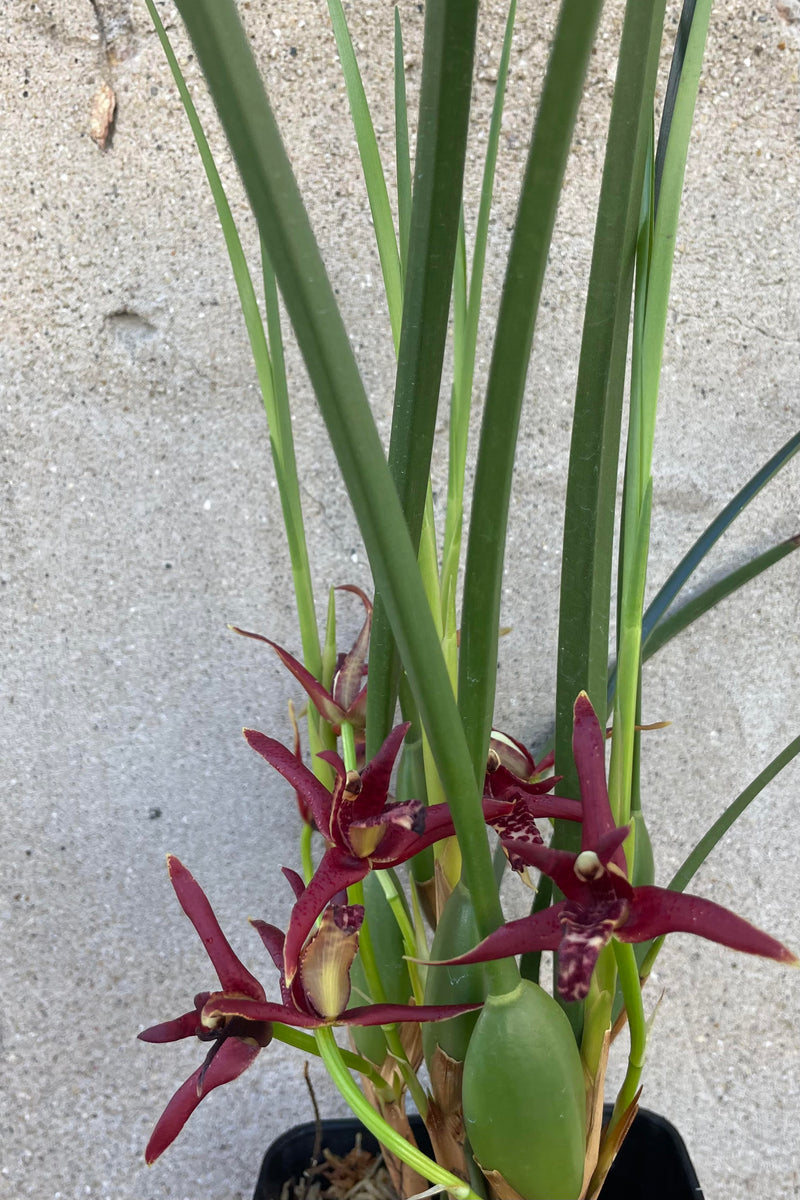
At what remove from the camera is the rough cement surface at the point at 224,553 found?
1.49ft

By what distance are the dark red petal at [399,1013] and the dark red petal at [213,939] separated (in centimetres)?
3

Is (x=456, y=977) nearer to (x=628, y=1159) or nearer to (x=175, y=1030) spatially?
(x=175, y=1030)

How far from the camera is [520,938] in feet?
0.64

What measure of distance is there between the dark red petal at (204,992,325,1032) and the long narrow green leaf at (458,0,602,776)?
84 mm

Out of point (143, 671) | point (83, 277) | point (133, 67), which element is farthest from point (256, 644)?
point (133, 67)

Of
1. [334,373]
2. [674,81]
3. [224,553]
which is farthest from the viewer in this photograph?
[224,553]

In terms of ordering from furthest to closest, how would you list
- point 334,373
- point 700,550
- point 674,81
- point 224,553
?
point 224,553
point 700,550
point 674,81
point 334,373

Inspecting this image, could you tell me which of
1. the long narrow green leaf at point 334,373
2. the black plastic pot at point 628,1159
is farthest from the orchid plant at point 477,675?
the black plastic pot at point 628,1159

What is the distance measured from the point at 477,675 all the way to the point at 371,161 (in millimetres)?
182

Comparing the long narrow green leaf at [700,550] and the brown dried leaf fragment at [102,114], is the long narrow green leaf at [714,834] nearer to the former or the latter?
the long narrow green leaf at [700,550]

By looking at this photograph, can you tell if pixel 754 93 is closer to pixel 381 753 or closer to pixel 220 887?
pixel 381 753

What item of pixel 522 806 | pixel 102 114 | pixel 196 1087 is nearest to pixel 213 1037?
pixel 196 1087

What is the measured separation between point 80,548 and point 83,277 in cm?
16

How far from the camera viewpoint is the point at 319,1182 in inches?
17.4
